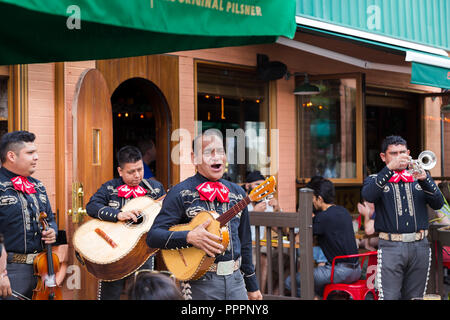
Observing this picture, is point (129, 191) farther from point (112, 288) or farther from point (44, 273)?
point (44, 273)

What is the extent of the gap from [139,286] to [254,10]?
2105mm

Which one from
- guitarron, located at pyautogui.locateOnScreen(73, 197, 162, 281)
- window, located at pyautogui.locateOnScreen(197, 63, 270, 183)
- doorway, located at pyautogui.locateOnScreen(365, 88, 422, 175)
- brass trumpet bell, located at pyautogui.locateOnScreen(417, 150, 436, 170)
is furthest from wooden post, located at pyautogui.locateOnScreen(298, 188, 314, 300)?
doorway, located at pyautogui.locateOnScreen(365, 88, 422, 175)

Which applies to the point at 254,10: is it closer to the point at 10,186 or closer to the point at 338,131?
the point at 10,186

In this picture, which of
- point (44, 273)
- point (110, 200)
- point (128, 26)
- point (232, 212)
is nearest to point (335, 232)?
point (110, 200)

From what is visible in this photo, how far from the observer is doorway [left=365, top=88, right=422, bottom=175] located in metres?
11.4

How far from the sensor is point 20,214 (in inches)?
174

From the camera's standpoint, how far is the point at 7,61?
181 inches

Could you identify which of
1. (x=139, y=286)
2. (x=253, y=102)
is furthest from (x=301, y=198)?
(x=253, y=102)

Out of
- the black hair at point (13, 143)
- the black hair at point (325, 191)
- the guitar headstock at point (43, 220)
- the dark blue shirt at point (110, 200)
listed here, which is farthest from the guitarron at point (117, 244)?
the black hair at point (325, 191)

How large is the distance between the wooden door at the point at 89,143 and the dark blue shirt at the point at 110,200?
17.4 inches

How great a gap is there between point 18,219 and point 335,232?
9.79 ft

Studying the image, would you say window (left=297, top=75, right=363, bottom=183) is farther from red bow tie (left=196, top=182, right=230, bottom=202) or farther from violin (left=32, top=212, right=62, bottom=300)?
red bow tie (left=196, top=182, right=230, bottom=202)

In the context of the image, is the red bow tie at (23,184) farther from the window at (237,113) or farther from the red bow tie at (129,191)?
the window at (237,113)

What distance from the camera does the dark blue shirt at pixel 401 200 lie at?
5535 mm
